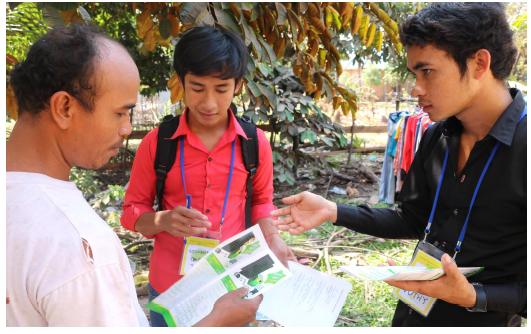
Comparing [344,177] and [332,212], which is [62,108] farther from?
[344,177]

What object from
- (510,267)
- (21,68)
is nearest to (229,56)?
(21,68)

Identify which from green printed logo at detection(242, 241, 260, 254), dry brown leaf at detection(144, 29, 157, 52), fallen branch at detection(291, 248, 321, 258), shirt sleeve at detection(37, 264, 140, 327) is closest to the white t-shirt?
shirt sleeve at detection(37, 264, 140, 327)

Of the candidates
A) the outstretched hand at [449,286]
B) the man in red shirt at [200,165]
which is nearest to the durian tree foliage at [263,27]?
the man in red shirt at [200,165]

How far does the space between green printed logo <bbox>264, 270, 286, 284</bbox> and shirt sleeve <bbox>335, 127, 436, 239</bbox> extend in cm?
36

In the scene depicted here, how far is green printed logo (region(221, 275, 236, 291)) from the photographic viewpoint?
1267mm

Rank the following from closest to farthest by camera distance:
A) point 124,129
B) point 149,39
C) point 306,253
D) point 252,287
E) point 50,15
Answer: point 124,129 < point 252,287 < point 50,15 < point 149,39 < point 306,253

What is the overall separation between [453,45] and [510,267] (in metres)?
0.74

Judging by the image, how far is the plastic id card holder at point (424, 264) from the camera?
4.17 ft

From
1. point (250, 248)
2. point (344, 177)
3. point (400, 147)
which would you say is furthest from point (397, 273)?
point (344, 177)

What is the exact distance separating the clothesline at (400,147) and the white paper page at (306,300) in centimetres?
307

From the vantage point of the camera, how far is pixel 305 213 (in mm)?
1574

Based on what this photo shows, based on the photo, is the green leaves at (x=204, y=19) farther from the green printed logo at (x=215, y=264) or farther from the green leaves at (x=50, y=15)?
the green printed logo at (x=215, y=264)

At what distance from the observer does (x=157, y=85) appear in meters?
6.26

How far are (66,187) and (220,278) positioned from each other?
0.66 meters
